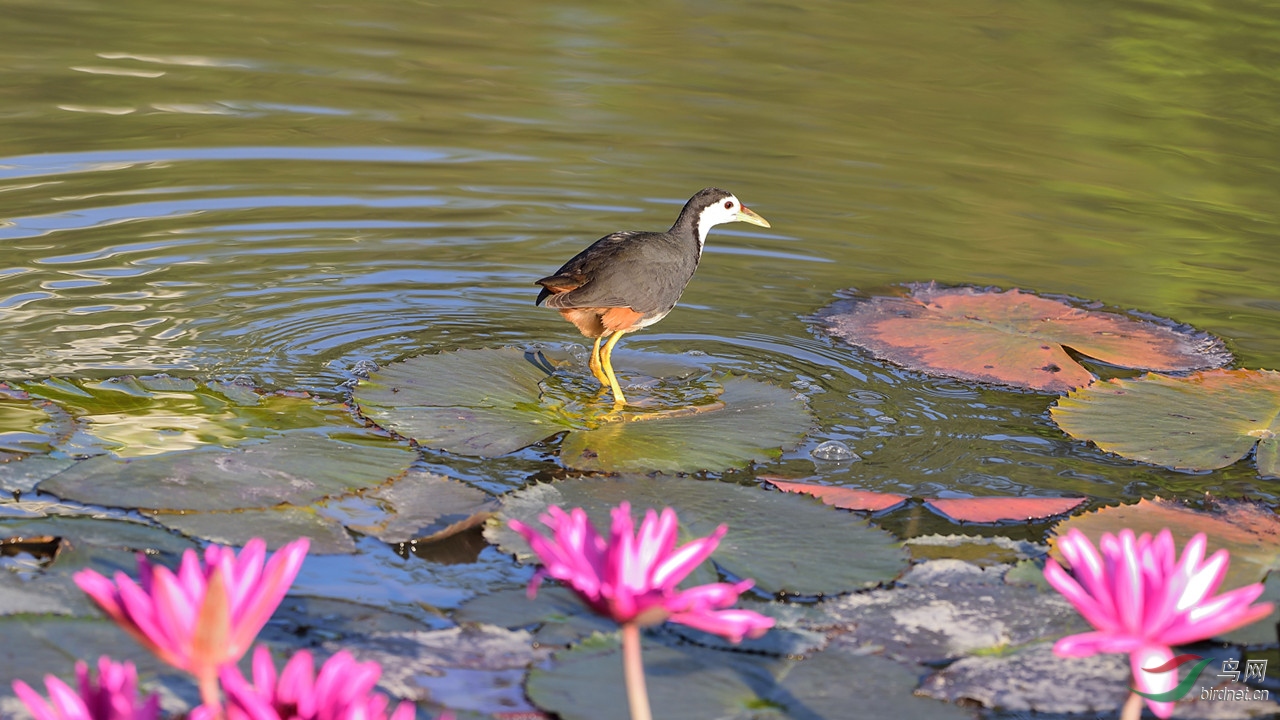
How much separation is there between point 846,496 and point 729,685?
1309 mm

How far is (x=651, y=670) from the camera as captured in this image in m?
2.73

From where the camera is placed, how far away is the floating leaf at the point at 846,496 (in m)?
3.80

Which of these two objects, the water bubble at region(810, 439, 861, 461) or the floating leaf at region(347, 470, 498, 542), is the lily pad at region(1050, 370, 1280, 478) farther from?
the floating leaf at region(347, 470, 498, 542)

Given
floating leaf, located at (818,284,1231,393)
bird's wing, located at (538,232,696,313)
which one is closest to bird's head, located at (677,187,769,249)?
bird's wing, located at (538,232,696,313)

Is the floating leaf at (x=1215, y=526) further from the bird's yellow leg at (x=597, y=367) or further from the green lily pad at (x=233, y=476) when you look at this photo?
the green lily pad at (x=233, y=476)

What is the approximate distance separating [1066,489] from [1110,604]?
103 inches

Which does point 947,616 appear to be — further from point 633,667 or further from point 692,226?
point 692,226

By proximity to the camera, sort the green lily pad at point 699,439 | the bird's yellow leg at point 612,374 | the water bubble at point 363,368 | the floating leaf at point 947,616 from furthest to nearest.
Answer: the water bubble at point 363,368 < the bird's yellow leg at point 612,374 < the green lily pad at point 699,439 < the floating leaf at point 947,616

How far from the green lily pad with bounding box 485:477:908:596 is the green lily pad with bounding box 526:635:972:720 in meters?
0.45

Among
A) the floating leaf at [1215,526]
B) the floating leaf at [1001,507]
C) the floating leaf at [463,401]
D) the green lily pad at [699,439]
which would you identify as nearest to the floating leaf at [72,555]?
the floating leaf at [463,401]

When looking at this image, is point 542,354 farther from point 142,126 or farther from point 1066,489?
point 142,126

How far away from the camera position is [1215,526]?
3672 mm

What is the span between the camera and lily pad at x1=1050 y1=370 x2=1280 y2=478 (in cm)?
427

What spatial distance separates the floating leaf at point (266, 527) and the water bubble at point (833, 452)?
171 centimetres
